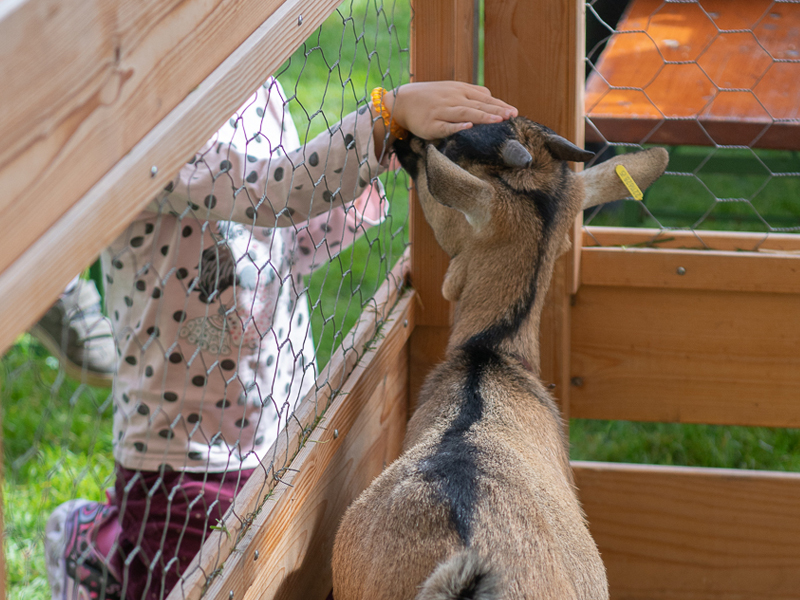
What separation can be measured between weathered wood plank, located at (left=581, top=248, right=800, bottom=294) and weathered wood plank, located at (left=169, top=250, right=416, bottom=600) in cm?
51

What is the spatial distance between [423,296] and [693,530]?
1.03 meters

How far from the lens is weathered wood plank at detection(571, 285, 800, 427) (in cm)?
215

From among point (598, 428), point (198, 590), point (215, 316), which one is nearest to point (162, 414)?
point (215, 316)

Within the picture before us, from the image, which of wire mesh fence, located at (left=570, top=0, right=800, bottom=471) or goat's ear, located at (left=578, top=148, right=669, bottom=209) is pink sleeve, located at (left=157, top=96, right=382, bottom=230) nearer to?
goat's ear, located at (left=578, top=148, right=669, bottom=209)

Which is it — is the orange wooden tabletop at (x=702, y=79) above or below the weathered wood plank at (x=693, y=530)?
above

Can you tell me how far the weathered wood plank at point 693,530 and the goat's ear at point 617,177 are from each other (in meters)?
0.84

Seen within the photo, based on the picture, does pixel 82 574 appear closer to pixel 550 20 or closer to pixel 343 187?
pixel 343 187

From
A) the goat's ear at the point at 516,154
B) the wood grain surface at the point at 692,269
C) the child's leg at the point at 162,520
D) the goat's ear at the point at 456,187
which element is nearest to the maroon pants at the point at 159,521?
the child's leg at the point at 162,520

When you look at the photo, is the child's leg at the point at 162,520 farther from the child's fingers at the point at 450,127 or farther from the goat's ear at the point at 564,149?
the goat's ear at the point at 564,149

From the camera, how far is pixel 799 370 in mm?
2176

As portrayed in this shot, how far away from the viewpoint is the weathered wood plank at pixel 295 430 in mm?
1117

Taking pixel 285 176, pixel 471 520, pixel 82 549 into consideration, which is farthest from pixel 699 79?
pixel 82 549

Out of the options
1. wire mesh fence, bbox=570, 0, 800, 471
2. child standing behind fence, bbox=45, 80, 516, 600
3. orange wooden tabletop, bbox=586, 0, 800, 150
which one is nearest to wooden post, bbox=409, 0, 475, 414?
child standing behind fence, bbox=45, 80, 516, 600

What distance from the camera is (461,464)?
1268 mm
